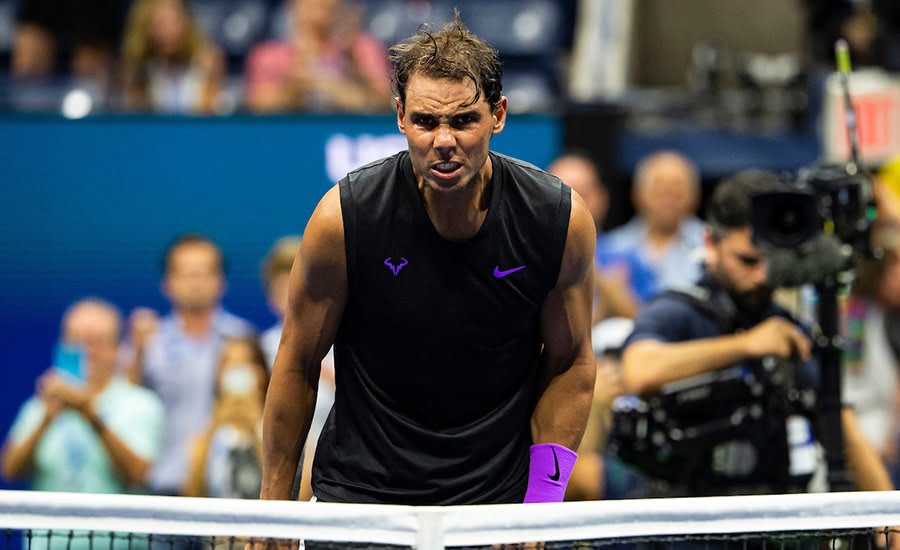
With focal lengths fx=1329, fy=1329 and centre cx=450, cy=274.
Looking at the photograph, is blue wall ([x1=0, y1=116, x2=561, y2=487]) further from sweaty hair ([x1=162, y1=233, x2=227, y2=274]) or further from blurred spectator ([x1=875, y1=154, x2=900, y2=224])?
blurred spectator ([x1=875, y1=154, x2=900, y2=224])

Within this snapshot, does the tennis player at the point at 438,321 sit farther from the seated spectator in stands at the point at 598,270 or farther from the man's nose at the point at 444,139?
the seated spectator in stands at the point at 598,270

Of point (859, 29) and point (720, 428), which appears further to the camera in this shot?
point (859, 29)

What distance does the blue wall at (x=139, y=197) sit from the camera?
7.09m

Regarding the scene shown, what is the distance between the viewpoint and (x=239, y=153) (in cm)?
724

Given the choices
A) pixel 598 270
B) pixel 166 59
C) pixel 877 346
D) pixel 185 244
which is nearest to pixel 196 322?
pixel 185 244

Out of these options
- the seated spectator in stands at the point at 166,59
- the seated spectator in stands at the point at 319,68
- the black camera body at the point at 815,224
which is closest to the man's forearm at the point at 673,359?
the black camera body at the point at 815,224

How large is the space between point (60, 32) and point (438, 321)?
6.40 m

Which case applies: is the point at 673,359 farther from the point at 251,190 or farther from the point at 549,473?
the point at 251,190

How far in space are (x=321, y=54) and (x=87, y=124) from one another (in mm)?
1393

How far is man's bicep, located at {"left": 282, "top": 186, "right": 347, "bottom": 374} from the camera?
323 cm

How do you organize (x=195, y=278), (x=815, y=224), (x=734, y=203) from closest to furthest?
(x=815, y=224) < (x=734, y=203) < (x=195, y=278)

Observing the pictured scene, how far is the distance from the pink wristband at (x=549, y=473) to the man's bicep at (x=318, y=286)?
0.63 meters

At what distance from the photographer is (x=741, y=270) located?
5.01 meters

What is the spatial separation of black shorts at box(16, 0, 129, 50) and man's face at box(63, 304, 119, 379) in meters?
2.49
